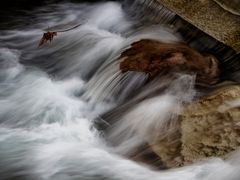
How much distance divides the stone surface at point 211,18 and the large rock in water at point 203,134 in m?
1.27

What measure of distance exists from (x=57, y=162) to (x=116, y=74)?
1.67 meters

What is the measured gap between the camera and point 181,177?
5.58 m

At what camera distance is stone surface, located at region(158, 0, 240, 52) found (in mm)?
7216

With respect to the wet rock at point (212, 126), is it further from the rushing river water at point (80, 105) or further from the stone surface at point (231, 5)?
the stone surface at point (231, 5)

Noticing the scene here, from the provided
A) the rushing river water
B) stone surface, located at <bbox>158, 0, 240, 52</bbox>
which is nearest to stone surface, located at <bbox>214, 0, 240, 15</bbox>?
stone surface, located at <bbox>158, 0, 240, 52</bbox>

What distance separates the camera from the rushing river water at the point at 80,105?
6.05 metres

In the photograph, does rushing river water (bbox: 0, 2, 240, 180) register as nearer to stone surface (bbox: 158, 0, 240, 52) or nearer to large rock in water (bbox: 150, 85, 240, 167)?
large rock in water (bbox: 150, 85, 240, 167)

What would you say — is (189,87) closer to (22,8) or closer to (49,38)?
(49,38)

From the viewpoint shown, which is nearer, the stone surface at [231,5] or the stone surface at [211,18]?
the stone surface at [211,18]

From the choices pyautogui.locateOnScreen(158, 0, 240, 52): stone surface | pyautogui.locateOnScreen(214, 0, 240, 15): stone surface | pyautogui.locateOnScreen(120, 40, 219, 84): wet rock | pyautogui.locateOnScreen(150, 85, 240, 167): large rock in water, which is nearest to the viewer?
pyautogui.locateOnScreen(150, 85, 240, 167): large rock in water

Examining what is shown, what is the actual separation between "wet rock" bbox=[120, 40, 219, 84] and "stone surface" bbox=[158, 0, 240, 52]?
41cm

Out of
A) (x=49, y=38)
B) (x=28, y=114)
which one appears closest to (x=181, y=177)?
(x=28, y=114)

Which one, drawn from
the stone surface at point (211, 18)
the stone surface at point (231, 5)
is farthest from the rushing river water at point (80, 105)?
the stone surface at point (231, 5)

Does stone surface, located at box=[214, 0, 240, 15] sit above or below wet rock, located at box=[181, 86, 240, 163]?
above
